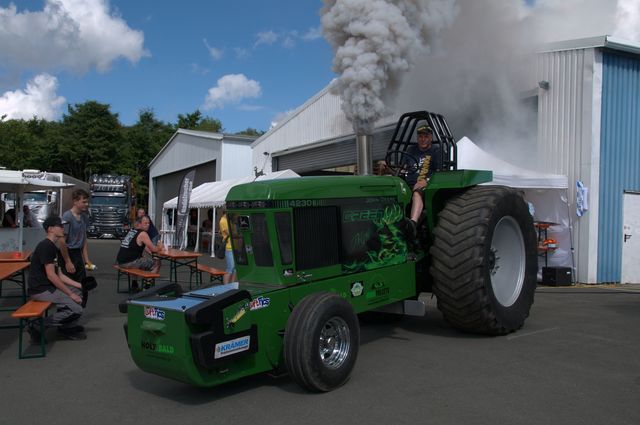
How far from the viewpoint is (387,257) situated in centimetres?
564

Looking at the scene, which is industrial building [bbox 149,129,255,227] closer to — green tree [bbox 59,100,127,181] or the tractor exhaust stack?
green tree [bbox 59,100,127,181]

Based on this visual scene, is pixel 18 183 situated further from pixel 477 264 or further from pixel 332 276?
pixel 477 264

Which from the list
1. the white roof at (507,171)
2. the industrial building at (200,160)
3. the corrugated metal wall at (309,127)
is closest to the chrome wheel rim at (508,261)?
the white roof at (507,171)

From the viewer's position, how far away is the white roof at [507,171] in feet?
35.1

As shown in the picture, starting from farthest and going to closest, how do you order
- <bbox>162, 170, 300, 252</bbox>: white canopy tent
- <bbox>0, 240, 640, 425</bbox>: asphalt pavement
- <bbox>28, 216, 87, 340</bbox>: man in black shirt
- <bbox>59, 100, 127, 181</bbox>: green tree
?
<bbox>59, 100, 127, 181</bbox>: green tree
<bbox>162, 170, 300, 252</bbox>: white canopy tent
<bbox>28, 216, 87, 340</bbox>: man in black shirt
<bbox>0, 240, 640, 425</bbox>: asphalt pavement

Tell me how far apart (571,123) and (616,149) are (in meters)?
1.08

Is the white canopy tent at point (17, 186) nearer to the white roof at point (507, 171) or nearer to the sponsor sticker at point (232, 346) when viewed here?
the sponsor sticker at point (232, 346)

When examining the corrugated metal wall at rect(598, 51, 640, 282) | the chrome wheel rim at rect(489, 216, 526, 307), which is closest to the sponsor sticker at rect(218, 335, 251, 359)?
the chrome wheel rim at rect(489, 216, 526, 307)

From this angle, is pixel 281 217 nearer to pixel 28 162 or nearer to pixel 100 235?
pixel 100 235

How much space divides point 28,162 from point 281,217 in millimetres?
42164

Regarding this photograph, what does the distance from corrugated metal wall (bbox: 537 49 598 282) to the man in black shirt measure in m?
9.43

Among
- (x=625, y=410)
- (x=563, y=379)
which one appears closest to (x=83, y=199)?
(x=563, y=379)

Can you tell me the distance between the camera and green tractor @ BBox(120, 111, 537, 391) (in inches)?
162

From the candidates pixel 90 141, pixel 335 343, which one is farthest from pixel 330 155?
pixel 90 141
